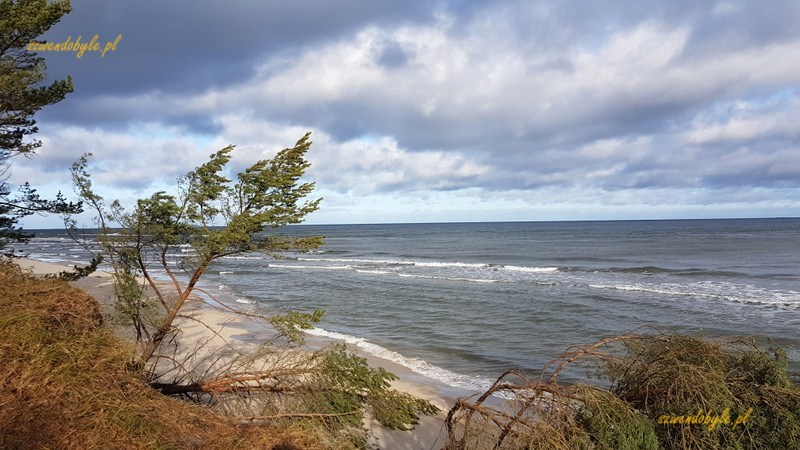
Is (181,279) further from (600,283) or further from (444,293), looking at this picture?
(600,283)

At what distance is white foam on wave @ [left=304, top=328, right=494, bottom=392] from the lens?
470 inches

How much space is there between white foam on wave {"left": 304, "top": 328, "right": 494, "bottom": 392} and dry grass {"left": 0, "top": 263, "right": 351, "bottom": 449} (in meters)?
5.37

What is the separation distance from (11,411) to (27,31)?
756cm

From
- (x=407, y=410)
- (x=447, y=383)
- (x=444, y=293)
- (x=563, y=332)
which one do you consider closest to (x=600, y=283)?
(x=444, y=293)

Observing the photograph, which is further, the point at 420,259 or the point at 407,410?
the point at 420,259

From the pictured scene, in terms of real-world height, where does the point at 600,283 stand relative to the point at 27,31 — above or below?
below

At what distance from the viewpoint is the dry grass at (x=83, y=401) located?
4965 mm

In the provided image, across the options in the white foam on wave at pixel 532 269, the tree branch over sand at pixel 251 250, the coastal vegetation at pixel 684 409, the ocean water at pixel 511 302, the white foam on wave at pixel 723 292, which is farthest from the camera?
the white foam on wave at pixel 532 269

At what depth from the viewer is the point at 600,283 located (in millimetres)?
28719

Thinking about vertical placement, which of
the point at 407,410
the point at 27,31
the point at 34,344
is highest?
the point at 27,31

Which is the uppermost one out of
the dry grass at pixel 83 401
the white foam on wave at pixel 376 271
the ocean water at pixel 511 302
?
the dry grass at pixel 83 401

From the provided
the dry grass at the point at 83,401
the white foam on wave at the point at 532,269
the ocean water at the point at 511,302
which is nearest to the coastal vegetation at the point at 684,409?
the ocean water at the point at 511,302

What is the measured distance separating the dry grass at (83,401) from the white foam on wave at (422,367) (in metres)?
5.37

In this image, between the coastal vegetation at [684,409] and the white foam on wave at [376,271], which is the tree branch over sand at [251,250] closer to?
the coastal vegetation at [684,409]
